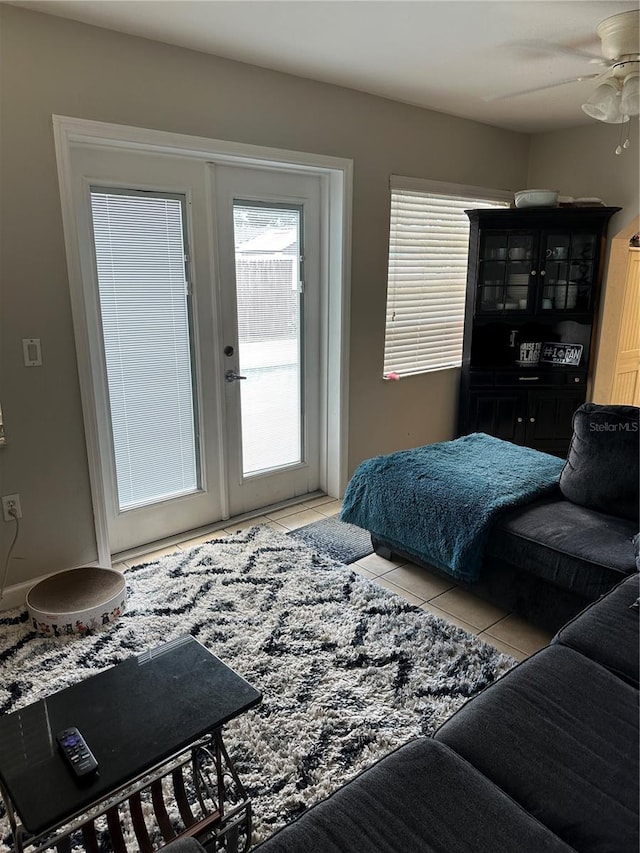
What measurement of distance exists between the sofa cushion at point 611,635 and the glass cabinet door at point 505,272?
116 inches

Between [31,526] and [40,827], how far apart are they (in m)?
1.74

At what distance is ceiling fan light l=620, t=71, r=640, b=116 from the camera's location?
232 cm

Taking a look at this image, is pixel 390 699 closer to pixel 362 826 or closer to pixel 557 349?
pixel 362 826

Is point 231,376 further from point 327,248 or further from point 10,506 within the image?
point 10,506

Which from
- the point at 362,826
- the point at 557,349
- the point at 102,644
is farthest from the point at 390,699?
the point at 557,349

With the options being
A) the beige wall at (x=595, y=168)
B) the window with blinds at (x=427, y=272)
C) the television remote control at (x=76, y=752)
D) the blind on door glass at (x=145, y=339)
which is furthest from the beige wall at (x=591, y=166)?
the television remote control at (x=76, y=752)

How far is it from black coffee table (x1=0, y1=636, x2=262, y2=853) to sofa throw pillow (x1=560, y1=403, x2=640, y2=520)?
1750 mm

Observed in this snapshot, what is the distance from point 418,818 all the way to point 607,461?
182cm

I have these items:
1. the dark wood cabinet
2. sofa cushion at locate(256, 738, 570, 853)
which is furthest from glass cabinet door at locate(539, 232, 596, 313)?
sofa cushion at locate(256, 738, 570, 853)

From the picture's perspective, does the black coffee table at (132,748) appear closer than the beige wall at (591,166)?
Yes

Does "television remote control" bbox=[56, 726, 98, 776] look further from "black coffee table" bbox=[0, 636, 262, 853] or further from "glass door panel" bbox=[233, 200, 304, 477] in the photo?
"glass door panel" bbox=[233, 200, 304, 477]

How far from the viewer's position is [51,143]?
250 centimetres

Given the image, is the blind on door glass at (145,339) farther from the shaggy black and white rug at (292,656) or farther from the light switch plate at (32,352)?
the shaggy black and white rug at (292,656)

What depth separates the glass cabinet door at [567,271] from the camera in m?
4.33
